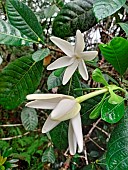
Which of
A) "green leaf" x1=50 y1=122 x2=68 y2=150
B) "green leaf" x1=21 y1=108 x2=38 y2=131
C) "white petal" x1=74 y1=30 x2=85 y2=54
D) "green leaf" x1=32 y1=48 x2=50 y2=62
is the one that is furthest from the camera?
"green leaf" x1=21 y1=108 x2=38 y2=131

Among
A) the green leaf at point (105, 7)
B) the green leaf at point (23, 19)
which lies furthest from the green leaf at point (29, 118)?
the green leaf at point (105, 7)

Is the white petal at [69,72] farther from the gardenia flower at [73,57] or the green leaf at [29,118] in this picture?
the green leaf at [29,118]

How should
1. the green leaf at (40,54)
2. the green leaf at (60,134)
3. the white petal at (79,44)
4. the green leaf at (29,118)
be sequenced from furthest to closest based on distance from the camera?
the green leaf at (29,118) < the green leaf at (60,134) < the green leaf at (40,54) < the white petal at (79,44)

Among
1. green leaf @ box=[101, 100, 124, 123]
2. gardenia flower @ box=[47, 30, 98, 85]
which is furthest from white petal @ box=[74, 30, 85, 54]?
green leaf @ box=[101, 100, 124, 123]

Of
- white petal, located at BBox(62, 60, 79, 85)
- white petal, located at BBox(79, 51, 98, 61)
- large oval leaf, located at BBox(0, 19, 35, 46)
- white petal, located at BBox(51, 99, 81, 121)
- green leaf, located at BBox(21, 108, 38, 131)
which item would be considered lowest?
green leaf, located at BBox(21, 108, 38, 131)

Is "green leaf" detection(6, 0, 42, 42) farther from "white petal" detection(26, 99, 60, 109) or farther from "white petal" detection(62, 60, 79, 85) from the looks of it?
"white petal" detection(26, 99, 60, 109)

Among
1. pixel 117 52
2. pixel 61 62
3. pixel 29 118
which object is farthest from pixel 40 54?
pixel 29 118

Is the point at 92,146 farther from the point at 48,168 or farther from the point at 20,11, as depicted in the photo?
the point at 20,11

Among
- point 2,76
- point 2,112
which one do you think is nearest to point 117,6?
point 2,76
